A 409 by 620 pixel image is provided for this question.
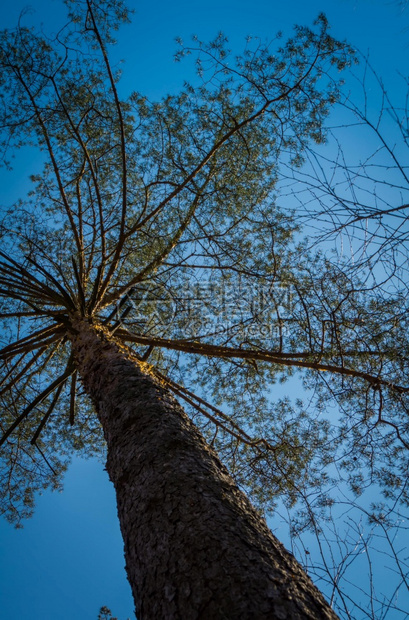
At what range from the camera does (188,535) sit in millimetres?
1063

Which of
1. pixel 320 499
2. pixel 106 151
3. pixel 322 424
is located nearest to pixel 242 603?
pixel 320 499

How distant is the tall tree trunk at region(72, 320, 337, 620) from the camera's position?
874 millimetres

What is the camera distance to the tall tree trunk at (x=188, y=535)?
0.87 meters

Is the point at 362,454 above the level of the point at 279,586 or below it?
above

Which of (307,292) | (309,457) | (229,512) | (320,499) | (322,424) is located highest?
(307,292)

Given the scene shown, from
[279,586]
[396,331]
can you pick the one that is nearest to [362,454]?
[396,331]

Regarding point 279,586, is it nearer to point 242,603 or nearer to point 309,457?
point 242,603

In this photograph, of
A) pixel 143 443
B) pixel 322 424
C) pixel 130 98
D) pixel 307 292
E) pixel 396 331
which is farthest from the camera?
pixel 130 98

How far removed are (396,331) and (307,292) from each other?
2.52 ft

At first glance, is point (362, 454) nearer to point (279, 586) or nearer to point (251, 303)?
point (251, 303)

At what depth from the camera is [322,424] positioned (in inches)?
154

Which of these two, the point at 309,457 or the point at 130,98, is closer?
the point at 309,457

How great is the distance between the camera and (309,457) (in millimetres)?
3926

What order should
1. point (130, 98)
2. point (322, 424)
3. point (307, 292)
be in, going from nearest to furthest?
1. point (307, 292)
2. point (322, 424)
3. point (130, 98)
